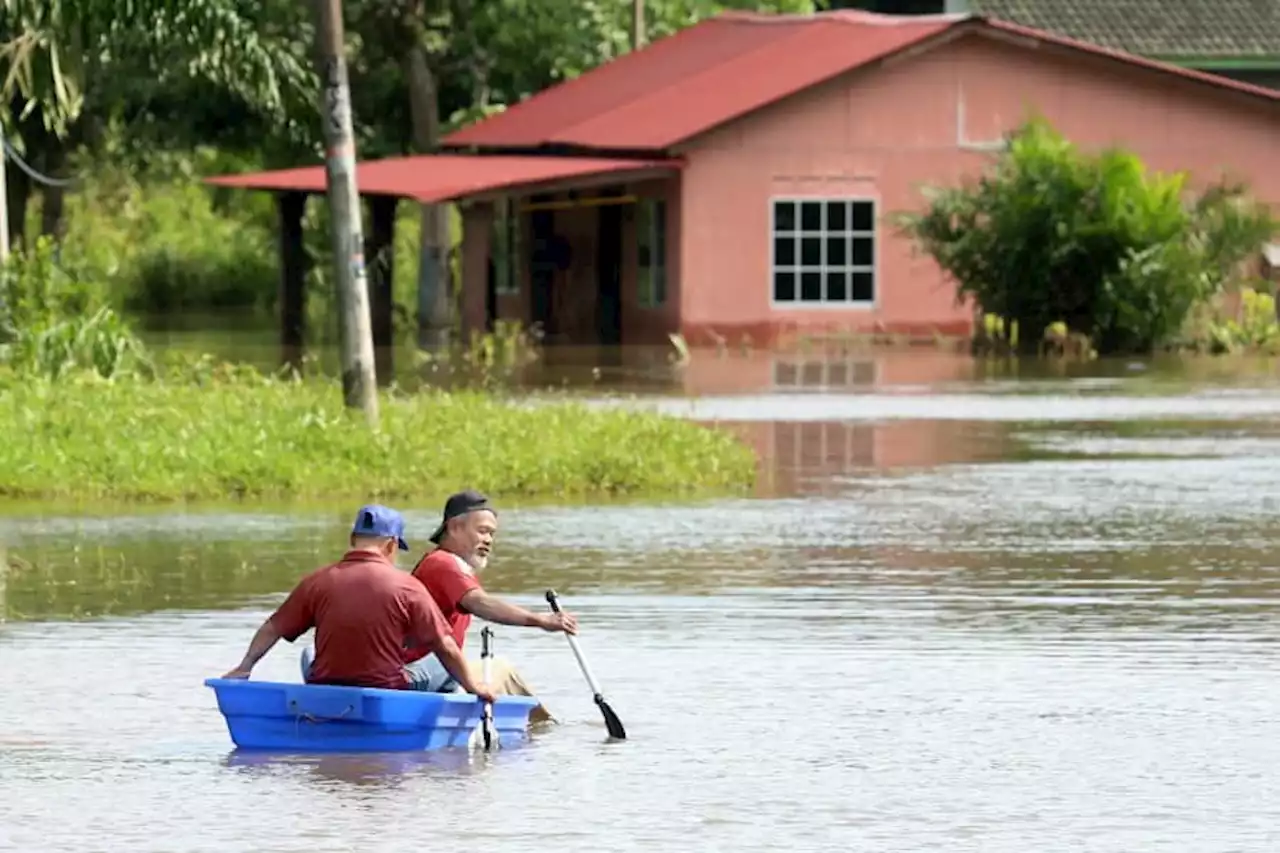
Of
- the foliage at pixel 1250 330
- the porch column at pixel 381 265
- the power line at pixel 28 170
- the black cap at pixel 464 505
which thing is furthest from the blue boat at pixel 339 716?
the porch column at pixel 381 265

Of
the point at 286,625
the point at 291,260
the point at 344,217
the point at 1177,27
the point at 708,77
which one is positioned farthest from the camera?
the point at 1177,27

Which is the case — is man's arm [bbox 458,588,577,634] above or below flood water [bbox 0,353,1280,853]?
above

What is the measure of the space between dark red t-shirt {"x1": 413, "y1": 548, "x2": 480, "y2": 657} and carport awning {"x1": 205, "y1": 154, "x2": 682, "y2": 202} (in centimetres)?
3058

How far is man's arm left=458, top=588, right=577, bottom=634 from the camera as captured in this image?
42.8 feet

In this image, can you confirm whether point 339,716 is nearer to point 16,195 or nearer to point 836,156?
point 836,156

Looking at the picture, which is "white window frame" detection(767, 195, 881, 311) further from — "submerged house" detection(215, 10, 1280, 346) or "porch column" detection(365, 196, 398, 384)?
"porch column" detection(365, 196, 398, 384)

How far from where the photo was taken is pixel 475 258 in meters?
46.4

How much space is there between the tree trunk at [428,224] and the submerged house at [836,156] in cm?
396

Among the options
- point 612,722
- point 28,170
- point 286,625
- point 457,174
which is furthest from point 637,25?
point 286,625

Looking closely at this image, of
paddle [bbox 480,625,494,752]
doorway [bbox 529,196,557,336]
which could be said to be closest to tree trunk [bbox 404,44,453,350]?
doorway [bbox 529,196,557,336]

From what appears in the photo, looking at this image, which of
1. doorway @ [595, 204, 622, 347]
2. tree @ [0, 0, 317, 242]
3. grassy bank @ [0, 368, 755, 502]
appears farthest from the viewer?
doorway @ [595, 204, 622, 347]

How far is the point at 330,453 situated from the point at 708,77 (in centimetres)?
2749

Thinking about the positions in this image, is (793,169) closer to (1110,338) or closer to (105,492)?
(1110,338)

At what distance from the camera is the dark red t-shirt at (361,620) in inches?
494
